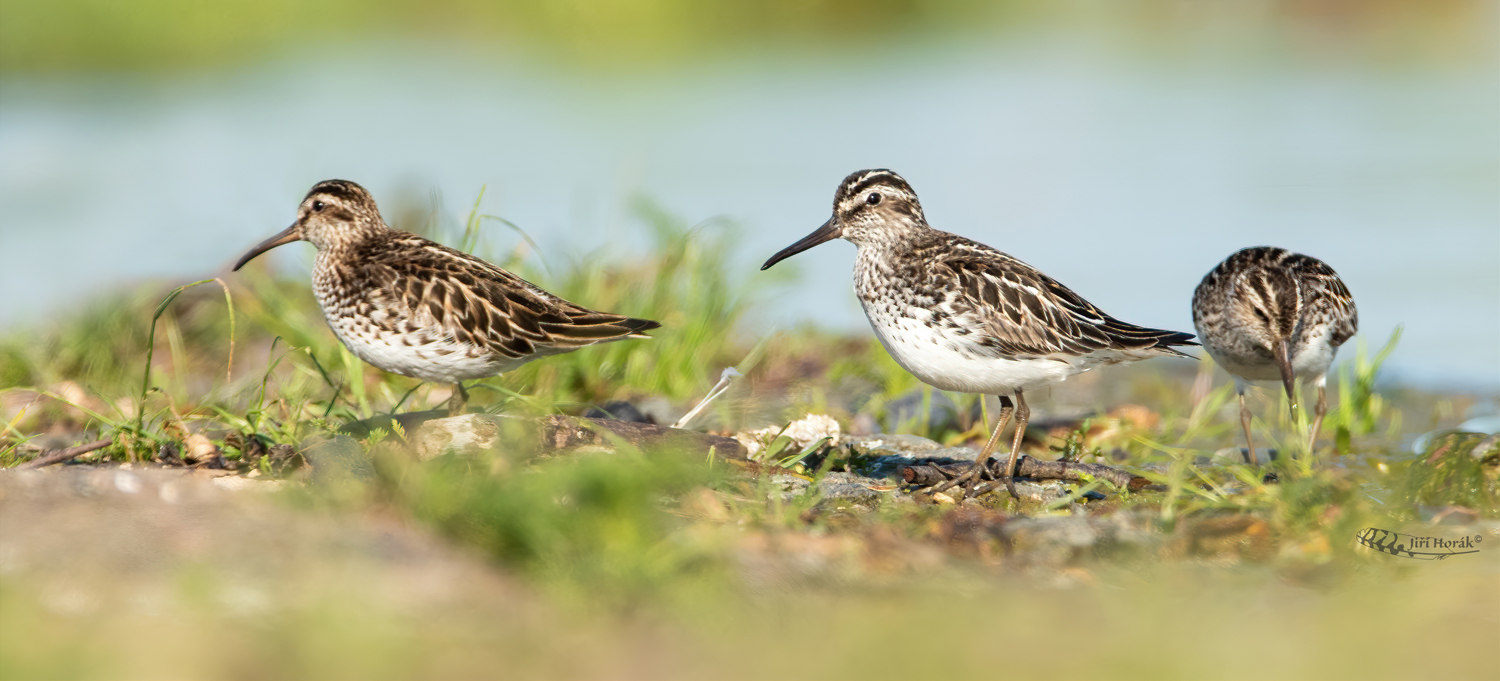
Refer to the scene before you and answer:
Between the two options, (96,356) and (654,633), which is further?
(96,356)

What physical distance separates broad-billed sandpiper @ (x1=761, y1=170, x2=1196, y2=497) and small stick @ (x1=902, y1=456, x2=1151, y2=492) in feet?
0.39

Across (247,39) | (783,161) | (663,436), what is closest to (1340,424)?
(663,436)

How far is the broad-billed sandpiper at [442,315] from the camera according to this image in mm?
8234

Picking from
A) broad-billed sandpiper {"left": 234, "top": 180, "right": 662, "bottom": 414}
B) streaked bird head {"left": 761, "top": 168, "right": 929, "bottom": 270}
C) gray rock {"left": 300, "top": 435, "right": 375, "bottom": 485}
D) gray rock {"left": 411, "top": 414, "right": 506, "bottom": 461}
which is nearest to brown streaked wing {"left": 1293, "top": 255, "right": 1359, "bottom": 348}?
streaked bird head {"left": 761, "top": 168, "right": 929, "bottom": 270}

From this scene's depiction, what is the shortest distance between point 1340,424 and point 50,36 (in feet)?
89.1

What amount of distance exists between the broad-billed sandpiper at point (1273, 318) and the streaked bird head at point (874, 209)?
2331 mm

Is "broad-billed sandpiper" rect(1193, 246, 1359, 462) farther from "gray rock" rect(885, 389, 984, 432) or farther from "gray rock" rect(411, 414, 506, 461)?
"gray rock" rect(411, 414, 506, 461)

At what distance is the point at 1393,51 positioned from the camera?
33750 millimetres

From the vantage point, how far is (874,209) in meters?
8.63

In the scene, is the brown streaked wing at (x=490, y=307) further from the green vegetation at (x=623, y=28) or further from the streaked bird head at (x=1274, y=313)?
the green vegetation at (x=623, y=28)

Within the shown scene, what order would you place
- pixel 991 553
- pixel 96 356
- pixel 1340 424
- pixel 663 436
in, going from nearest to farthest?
pixel 991 553
pixel 663 436
pixel 1340 424
pixel 96 356

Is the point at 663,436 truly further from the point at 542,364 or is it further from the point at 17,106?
the point at 17,106

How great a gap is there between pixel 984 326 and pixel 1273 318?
2.62 meters

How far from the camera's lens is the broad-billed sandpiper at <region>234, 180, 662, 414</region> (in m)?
8.23
